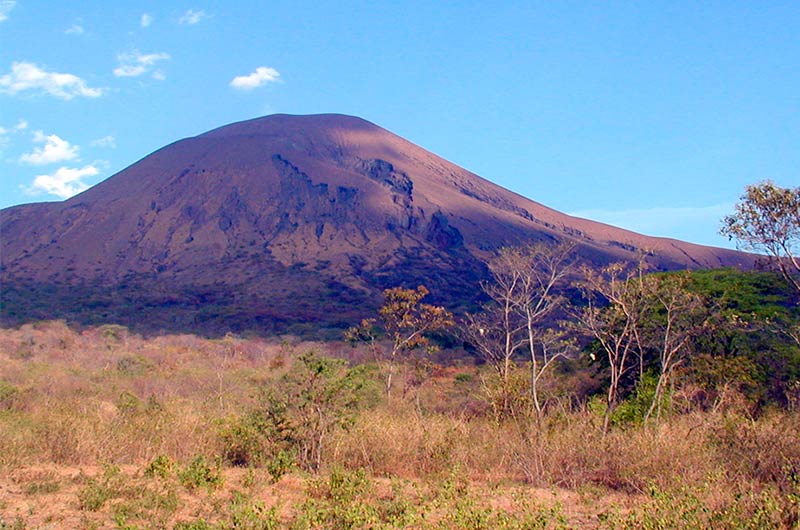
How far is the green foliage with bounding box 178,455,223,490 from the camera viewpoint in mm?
7453

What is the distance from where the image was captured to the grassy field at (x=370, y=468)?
6.16 meters

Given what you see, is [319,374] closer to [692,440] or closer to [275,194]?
[692,440]

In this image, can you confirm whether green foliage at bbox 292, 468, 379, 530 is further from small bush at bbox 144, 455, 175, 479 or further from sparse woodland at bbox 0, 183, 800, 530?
small bush at bbox 144, 455, 175, 479

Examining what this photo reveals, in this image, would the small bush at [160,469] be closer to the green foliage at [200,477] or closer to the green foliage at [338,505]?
the green foliage at [200,477]

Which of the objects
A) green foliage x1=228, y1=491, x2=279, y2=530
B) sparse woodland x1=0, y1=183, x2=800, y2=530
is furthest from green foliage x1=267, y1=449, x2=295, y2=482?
green foliage x1=228, y1=491, x2=279, y2=530

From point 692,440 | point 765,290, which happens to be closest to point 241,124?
point 765,290

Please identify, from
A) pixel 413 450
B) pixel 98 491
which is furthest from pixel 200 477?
pixel 413 450

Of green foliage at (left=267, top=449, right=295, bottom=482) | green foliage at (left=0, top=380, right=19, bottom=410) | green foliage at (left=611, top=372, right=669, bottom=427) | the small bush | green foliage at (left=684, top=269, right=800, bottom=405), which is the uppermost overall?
green foliage at (left=684, top=269, right=800, bottom=405)

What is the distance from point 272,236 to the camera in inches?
2630

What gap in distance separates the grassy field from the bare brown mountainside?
3188 centimetres

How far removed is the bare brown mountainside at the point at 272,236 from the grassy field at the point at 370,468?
3188cm

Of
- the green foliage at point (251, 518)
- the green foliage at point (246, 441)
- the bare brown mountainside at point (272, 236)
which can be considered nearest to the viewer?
the green foliage at point (251, 518)

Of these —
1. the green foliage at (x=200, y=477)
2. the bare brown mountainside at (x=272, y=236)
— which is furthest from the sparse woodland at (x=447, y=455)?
the bare brown mountainside at (x=272, y=236)

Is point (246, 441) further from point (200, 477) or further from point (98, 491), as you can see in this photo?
point (98, 491)
